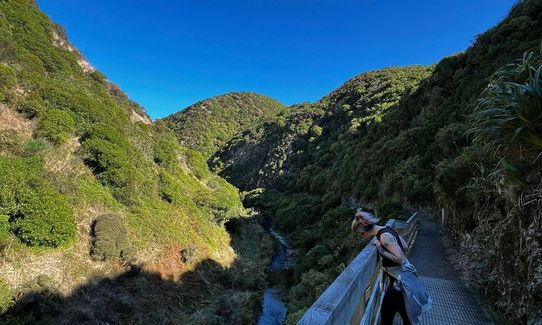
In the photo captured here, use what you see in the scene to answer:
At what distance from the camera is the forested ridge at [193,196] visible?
15.5 feet

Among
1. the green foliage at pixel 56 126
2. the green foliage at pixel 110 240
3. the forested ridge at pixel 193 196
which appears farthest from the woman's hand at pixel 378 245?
the green foliage at pixel 56 126

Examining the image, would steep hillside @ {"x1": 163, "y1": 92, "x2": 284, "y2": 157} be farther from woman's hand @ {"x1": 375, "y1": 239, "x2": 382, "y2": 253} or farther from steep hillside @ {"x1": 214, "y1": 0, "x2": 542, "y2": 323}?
woman's hand @ {"x1": 375, "y1": 239, "x2": 382, "y2": 253}

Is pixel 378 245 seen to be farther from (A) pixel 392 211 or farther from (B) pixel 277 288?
(B) pixel 277 288

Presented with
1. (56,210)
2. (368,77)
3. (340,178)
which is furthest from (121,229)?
(368,77)

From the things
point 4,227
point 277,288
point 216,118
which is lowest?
point 277,288

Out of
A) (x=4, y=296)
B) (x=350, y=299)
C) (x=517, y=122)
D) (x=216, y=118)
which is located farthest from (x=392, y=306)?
(x=216, y=118)

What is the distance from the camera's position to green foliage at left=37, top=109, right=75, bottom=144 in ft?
48.5

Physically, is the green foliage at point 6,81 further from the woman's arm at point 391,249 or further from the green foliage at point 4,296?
the woman's arm at point 391,249

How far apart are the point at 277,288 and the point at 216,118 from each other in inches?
3664

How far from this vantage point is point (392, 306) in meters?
3.49

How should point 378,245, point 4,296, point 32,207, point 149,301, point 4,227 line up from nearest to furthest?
point 378,245 < point 4,296 < point 4,227 < point 32,207 < point 149,301

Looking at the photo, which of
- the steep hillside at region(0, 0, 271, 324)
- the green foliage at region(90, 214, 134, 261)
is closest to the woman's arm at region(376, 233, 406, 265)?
the steep hillside at region(0, 0, 271, 324)

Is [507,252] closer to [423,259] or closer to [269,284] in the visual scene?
[423,259]

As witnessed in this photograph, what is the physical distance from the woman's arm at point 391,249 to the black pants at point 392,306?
295 mm
